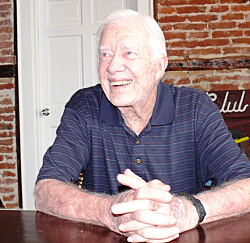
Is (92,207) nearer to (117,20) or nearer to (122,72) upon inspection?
(122,72)

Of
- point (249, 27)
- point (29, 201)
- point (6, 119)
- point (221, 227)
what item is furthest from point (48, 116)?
point (221, 227)

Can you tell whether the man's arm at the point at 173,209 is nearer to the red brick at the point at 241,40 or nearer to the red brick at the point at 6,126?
the red brick at the point at 241,40

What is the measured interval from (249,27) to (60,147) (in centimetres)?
290

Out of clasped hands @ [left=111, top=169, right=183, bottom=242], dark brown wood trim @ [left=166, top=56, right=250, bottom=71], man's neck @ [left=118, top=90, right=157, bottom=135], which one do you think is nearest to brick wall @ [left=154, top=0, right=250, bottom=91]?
dark brown wood trim @ [left=166, top=56, right=250, bottom=71]

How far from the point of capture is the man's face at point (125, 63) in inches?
62.1

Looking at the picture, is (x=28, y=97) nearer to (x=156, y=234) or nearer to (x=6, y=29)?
(x=6, y=29)

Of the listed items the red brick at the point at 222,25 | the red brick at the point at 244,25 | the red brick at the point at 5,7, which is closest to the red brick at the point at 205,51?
the red brick at the point at 222,25

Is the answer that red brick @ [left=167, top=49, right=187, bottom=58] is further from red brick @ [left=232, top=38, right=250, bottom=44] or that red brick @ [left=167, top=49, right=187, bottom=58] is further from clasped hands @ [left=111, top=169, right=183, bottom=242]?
clasped hands @ [left=111, top=169, right=183, bottom=242]

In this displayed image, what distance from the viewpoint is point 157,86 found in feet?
6.02

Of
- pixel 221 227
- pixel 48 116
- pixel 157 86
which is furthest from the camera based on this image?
pixel 48 116

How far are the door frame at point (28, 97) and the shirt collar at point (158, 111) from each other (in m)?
2.36

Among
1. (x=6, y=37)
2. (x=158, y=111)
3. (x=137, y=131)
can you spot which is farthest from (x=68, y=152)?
(x=6, y=37)

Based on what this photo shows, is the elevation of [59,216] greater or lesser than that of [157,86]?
lesser

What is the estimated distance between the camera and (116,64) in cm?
157
